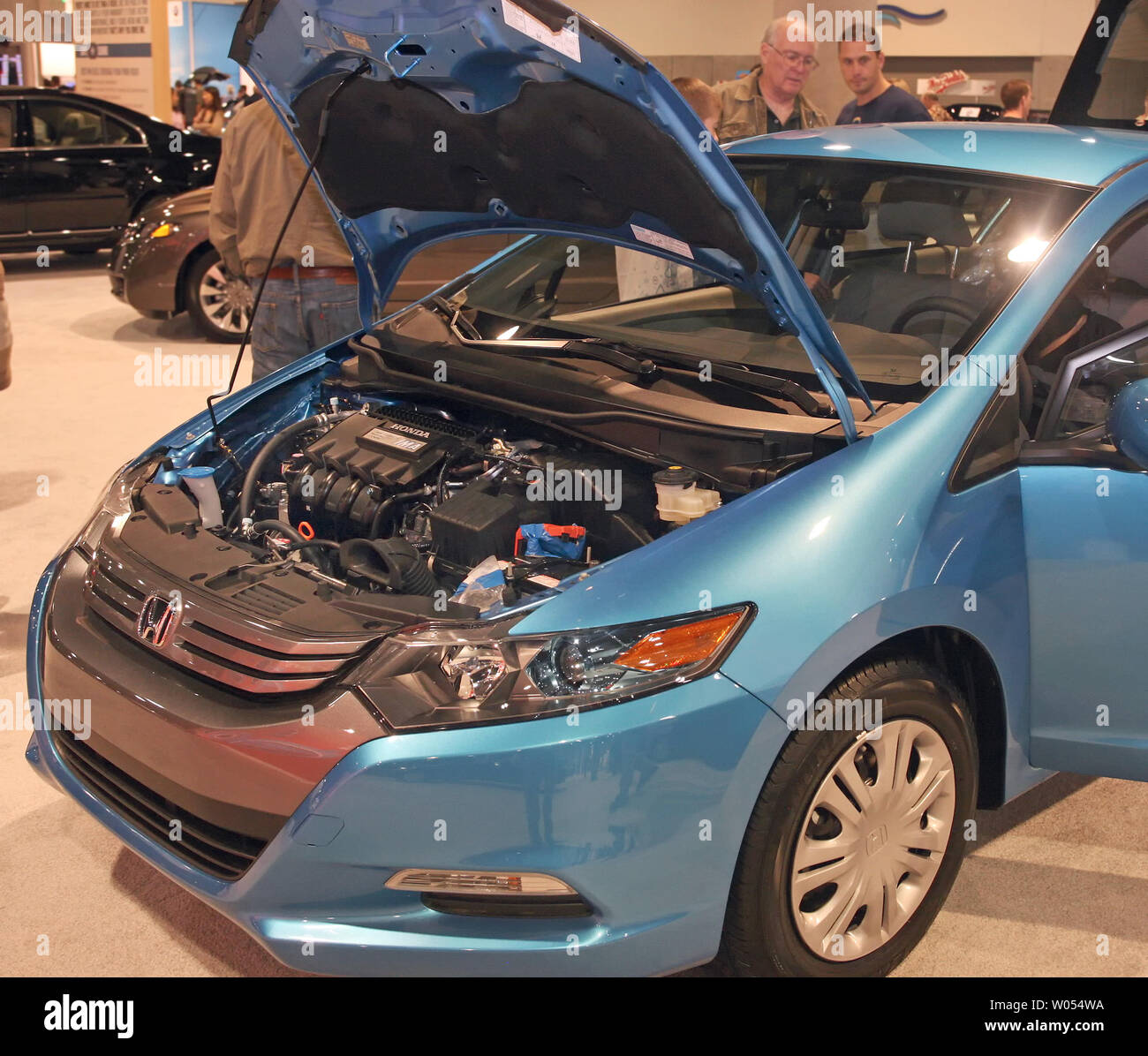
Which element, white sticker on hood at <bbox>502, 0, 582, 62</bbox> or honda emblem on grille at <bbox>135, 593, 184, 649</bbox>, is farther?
honda emblem on grille at <bbox>135, 593, 184, 649</bbox>

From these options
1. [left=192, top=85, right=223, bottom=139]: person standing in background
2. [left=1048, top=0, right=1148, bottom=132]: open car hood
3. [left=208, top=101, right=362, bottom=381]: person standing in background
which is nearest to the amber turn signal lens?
[left=1048, top=0, right=1148, bottom=132]: open car hood

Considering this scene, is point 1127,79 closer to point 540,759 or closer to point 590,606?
point 590,606

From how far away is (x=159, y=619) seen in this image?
2184mm

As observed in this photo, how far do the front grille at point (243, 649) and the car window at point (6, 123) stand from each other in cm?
871

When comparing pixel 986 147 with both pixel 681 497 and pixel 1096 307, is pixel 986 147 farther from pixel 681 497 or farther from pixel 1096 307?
pixel 681 497

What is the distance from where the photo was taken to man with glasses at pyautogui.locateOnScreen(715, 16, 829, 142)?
17.8 ft

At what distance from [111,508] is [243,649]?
0.78 metres

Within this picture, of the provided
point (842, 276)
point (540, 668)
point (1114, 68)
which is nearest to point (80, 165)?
point (1114, 68)

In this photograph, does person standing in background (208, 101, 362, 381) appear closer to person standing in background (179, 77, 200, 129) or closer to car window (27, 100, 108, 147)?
car window (27, 100, 108, 147)

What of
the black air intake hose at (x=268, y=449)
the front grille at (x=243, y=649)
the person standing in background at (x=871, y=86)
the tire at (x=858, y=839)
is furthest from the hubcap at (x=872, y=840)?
the person standing in background at (x=871, y=86)

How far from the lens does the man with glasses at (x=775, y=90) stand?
543 cm

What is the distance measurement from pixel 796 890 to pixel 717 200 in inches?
45.2

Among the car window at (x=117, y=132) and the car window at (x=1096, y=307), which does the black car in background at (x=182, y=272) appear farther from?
the car window at (x=1096, y=307)

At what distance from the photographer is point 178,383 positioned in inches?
272
